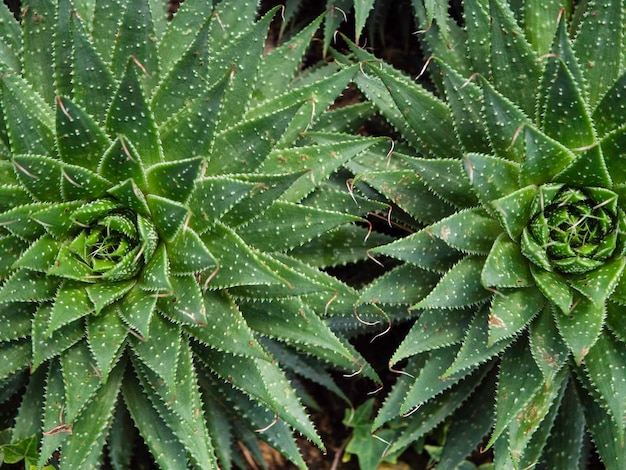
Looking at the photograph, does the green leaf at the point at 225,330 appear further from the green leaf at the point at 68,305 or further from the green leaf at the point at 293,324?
the green leaf at the point at 68,305

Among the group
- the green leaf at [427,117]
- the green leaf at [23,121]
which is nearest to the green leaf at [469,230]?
the green leaf at [427,117]

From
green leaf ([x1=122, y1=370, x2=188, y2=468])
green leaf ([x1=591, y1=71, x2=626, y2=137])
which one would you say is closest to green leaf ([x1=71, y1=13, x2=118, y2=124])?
green leaf ([x1=122, y1=370, x2=188, y2=468])

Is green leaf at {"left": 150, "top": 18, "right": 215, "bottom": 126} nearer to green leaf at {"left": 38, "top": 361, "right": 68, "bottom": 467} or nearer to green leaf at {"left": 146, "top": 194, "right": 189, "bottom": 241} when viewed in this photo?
green leaf at {"left": 146, "top": 194, "right": 189, "bottom": 241}

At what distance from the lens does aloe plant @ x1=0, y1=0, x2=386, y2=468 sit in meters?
1.32

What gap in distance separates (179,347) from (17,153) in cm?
49

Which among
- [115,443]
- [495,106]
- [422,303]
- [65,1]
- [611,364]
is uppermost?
[65,1]

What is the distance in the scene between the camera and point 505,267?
1372mm

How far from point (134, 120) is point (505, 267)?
0.74 m

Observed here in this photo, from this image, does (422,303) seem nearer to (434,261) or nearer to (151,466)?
(434,261)

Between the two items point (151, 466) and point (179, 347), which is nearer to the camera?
point (179, 347)

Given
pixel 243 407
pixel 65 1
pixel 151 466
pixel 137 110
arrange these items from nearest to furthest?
pixel 137 110 → pixel 65 1 → pixel 243 407 → pixel 151 466

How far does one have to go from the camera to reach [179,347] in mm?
1375

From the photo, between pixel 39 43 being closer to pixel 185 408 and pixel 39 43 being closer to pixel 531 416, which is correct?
pixel 185 408

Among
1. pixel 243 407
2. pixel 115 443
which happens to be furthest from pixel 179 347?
pixel 115 443
